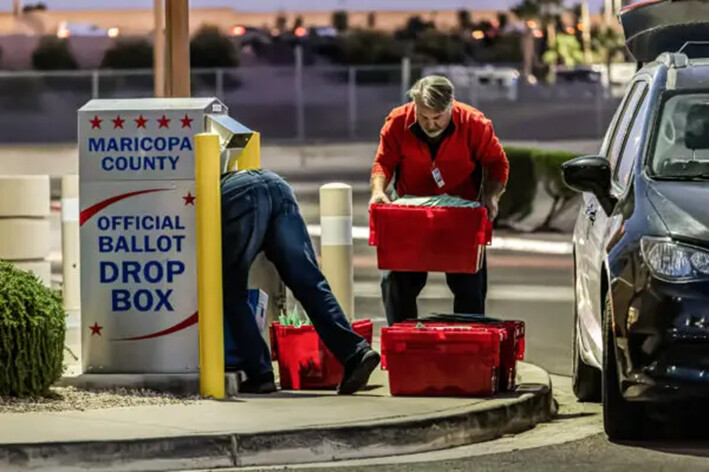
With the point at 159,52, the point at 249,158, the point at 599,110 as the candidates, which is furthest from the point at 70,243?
the point at 599,110

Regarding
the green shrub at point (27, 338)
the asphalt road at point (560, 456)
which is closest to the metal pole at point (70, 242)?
the green shrub at point (27, 338)

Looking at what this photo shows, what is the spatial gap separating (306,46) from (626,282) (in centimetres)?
7457

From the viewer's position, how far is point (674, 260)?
848cm

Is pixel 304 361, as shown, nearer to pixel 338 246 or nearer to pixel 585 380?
pixel 585 380

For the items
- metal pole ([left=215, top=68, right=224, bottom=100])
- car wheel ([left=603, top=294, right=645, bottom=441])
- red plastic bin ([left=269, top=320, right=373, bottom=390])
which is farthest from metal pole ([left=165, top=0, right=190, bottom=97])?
metal pole ([left=215, top=68, right=224, bottom=100])

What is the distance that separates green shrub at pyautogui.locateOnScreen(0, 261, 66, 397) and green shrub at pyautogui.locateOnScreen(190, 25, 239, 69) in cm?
5695

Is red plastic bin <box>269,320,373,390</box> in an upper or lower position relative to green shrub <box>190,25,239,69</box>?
lower

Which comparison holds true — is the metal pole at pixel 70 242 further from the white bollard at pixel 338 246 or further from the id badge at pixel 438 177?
the id badge at pixel 438 177

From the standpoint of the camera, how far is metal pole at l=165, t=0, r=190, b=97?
12742 mm

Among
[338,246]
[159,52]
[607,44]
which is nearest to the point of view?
[338,246]

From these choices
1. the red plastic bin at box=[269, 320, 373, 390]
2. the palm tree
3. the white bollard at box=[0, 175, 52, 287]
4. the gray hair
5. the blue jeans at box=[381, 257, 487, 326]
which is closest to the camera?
Answer: the red plastic bin at box=[269, 320, 373, 390]

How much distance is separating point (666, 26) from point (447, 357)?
222 cm

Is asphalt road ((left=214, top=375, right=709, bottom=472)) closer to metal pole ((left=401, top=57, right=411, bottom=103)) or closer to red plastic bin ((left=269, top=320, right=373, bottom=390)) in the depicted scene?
red plastic bin ((left=269, top=320, right=373, bottom=390))

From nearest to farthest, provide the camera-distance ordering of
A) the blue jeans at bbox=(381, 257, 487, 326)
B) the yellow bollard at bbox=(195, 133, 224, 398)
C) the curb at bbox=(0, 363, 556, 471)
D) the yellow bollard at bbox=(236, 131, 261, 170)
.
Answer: the curb at bbox=(0, 363, 556, 471), the yellow bollard at bbox=(195, 133, 224, 398), the blue jeans at bbox=(381, 257, 487, 326), the yellow bollard at bbox=(236, 131, 261, 170)
